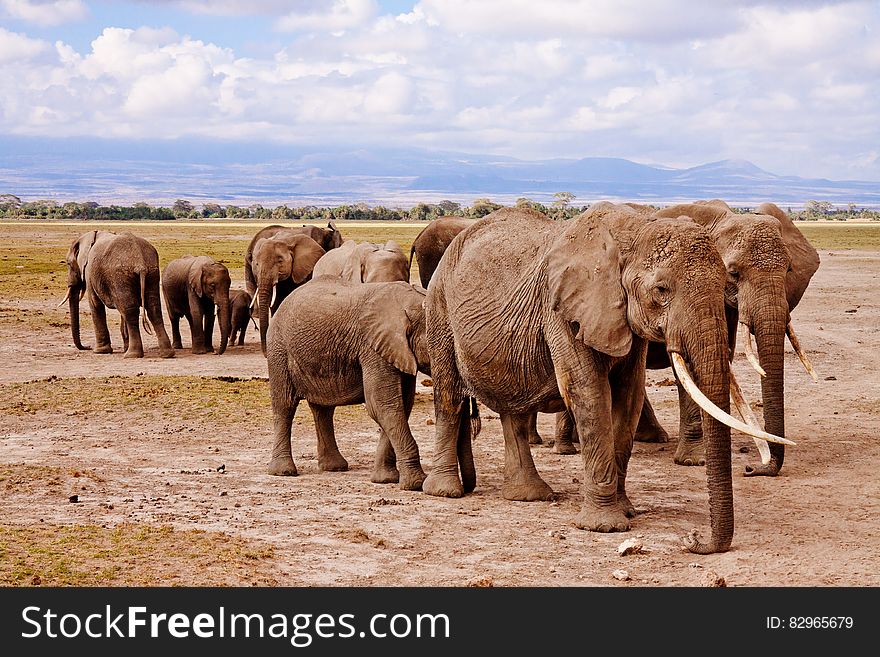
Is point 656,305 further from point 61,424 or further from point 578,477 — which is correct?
point 61,424

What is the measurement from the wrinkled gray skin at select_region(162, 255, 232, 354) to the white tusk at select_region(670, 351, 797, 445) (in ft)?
48.8

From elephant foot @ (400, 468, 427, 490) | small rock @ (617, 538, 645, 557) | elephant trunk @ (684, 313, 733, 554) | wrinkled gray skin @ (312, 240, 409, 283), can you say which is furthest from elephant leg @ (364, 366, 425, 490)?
wrinkled gray skin @ (312, 240, 409, 283)

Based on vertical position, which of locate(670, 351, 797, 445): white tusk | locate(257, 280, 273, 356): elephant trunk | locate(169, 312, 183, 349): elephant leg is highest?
locate(670, 351, 797, 445): white tusk

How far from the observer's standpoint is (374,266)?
18.4 m

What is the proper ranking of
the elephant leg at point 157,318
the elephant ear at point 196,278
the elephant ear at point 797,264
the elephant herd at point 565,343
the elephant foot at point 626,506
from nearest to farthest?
the elephant herd at point 565,343, the elephant foot at point 626,506, the elephant ear at point 797,264, the elephant leg at point 157,318, the elephant ear at point 196,278

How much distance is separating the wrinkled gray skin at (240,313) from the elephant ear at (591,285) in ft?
49.7

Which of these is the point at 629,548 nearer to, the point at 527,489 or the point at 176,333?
the point at 527,489

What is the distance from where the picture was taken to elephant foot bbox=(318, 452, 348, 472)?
12.0m

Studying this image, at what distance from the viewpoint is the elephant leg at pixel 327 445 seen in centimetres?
1182

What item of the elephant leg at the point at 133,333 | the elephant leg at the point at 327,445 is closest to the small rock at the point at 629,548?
the elephant leg at the point at 327,445

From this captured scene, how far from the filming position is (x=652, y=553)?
8.74 meters

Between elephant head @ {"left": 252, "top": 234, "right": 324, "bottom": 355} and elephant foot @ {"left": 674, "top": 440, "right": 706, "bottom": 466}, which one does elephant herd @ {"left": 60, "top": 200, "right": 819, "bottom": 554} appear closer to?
elephant foot @ {"left": 674, "top": 440, "right": 706, "bottom": 466}

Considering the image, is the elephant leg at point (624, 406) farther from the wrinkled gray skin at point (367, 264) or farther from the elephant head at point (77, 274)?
the elephant head at point (77, 274)

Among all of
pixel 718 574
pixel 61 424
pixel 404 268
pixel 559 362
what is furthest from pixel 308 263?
pixel 718 574
